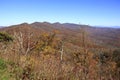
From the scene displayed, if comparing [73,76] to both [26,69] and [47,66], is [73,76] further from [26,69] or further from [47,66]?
[26,69]

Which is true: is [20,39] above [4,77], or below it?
above

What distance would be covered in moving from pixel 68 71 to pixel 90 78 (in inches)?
30.2

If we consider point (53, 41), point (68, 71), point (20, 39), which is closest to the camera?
point (68, 71)

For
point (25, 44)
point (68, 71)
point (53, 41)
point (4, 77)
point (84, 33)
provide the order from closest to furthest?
point (4, 77) < point (68, 71) < point (25, 44) < point (84, 33) < point (53, 41)

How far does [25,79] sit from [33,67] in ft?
1.52

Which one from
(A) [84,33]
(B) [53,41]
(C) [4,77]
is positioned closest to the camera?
(C) [4,77]

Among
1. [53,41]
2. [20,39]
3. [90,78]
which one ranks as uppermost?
[20,39]

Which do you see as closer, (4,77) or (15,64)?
(4,77)

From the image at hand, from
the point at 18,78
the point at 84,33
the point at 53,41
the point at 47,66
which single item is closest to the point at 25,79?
the point at 18,78

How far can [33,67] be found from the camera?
5.92 m

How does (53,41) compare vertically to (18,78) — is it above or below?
below

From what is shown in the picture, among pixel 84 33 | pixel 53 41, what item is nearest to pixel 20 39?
pixel 84 33

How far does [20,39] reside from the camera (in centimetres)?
620

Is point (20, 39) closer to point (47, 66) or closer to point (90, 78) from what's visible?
point (47, 66)
